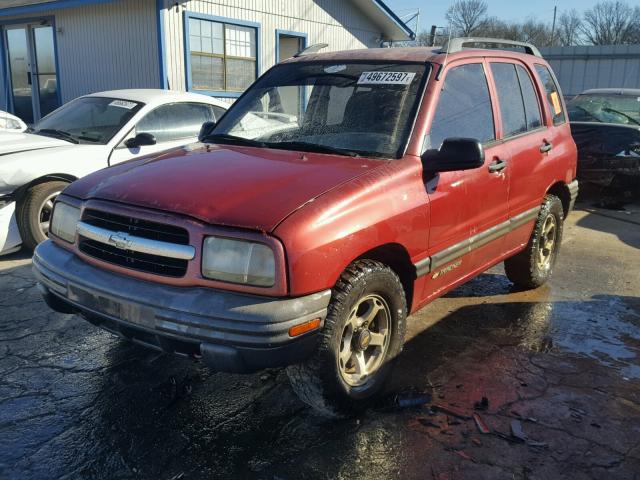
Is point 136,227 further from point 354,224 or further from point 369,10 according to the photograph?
point 369,10

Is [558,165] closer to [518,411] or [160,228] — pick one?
[518,411]

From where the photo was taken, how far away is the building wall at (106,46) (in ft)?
41.1

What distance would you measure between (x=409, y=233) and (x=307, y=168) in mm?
663

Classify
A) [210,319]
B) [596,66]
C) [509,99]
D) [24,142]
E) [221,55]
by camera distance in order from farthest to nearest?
[596,66] → [221,55] → [24,142] → [509,99] → [210,319]

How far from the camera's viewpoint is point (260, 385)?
365 cm

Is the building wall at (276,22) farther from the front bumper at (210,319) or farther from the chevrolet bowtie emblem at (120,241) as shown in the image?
the front bumper at (210,319)

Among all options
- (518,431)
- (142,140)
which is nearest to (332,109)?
(518,431)

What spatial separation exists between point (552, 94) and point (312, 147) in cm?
277

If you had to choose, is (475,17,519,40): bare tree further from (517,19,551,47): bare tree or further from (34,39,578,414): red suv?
(34,39,578,414): red suv

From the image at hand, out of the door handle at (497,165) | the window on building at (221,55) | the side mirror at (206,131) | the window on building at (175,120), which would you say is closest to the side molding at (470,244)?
the door handle at (497,165)

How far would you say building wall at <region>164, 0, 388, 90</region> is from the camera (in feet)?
41.4

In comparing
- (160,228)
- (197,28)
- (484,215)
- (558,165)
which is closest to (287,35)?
(197,28)

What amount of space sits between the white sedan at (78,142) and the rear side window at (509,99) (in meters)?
3.44

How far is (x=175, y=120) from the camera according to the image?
7.01 metres
